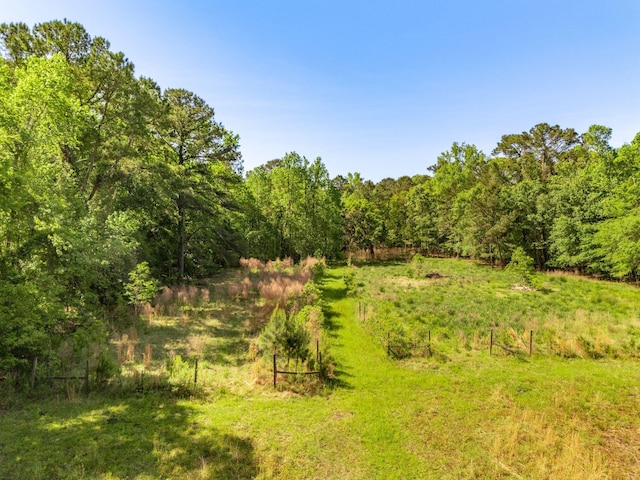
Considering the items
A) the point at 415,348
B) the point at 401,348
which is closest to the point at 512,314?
the point at 415,348

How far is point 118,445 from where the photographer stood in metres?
7.54

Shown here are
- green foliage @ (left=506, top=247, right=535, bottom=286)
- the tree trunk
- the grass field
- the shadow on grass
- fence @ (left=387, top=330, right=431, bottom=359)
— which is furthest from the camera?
green foliage @ (left=506, top=247, right=535, bottom=286)

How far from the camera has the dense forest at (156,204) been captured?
11.4m

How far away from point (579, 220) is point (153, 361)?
42.1m

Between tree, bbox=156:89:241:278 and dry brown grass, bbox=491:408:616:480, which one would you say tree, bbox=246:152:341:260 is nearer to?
tree, bbox=156:89:241:278

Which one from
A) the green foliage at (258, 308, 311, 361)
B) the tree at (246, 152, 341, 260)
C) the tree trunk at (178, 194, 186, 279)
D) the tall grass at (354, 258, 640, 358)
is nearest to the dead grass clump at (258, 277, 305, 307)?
the tall grass at (354, 258, 640, 358)

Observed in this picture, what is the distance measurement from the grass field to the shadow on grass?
1.4 inches

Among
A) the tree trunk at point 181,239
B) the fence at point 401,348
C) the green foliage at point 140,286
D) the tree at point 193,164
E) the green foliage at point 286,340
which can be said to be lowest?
the fence at point 401,348

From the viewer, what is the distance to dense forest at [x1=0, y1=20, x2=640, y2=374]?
11383 millimetres

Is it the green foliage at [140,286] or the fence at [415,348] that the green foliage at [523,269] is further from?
the green foliage at [140,286]

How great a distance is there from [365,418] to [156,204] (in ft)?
62.7

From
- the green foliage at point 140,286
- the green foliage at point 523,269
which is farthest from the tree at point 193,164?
the green foliage at point 523,269

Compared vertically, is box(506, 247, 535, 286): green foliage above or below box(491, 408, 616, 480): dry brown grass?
above

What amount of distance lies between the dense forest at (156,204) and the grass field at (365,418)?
370 centimetres
